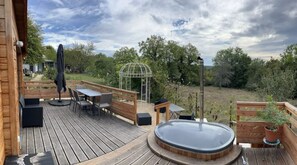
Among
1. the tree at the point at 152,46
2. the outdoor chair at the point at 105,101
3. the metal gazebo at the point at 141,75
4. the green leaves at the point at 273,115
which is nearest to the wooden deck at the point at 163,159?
the green leaves at the point at 273,115

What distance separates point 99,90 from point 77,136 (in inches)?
120

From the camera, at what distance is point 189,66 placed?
A: 22.6 meters

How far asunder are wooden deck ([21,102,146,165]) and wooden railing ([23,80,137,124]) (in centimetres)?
32

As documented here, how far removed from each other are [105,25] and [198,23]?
5.28m

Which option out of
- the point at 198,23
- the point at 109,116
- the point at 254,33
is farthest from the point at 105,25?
the point at 254,33

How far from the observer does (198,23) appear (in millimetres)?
12742

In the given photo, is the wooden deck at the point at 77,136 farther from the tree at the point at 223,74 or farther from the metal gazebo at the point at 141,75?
the tree at the point at 223,74

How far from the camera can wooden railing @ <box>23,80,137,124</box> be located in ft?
20.7

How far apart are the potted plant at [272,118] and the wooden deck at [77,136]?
271cm

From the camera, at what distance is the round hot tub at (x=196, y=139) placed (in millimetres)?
3869

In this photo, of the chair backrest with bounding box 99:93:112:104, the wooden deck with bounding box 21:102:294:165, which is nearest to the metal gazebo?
the chair backrest with bounding box 99:93:112:104

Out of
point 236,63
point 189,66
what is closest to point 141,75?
point 189,66

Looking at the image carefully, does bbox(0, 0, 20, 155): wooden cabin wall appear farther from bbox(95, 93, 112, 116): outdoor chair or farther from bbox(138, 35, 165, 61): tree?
bbox(138, 35, 165, 61): tree

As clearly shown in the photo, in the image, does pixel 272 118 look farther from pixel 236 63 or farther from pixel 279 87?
pixel 236 63
